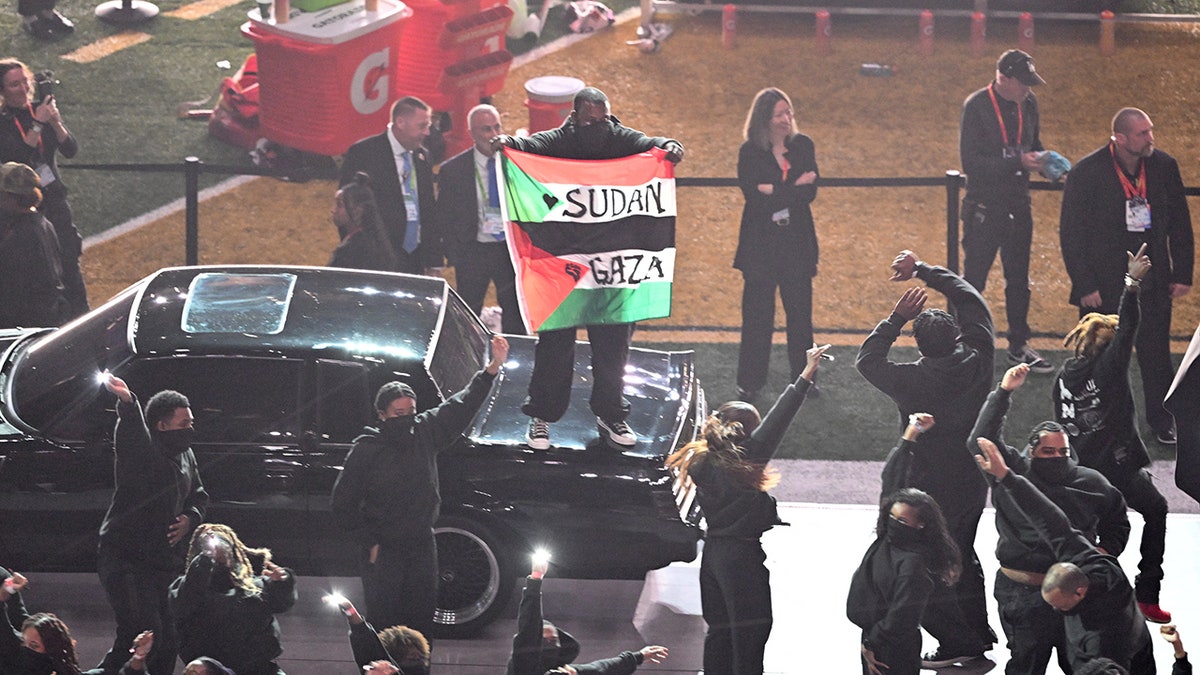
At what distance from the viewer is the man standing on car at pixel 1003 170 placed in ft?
40.2

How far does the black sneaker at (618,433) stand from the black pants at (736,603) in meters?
1.39

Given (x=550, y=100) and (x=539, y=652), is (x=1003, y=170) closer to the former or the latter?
(x=550, y=100)

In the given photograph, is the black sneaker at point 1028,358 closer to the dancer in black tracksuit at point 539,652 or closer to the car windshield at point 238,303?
the car windshield at point 238,303

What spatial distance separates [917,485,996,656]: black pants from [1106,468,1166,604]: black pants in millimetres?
770

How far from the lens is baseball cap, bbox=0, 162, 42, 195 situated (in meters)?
10.9

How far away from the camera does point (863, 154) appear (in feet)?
53.2

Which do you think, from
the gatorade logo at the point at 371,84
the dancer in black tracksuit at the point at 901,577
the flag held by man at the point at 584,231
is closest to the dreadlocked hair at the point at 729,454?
the dancer in black tracksuit at the point at 901,577

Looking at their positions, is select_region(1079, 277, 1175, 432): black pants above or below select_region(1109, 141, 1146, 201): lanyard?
below

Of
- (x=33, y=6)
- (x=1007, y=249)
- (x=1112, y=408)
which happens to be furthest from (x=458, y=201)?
(x=33, y=6)

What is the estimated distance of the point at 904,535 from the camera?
24.9 feet

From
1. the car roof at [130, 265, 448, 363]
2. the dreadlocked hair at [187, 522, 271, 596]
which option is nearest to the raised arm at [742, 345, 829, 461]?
the car roof at [130, 265, 448, 363]

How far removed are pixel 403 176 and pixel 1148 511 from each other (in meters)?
5.36

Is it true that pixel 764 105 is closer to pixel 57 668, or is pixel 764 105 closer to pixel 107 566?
pixel 107 566

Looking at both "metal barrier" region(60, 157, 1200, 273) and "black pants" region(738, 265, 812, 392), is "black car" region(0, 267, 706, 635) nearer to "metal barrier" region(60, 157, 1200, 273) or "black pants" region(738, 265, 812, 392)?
"black pants" region(738, 265, 812, 392)
